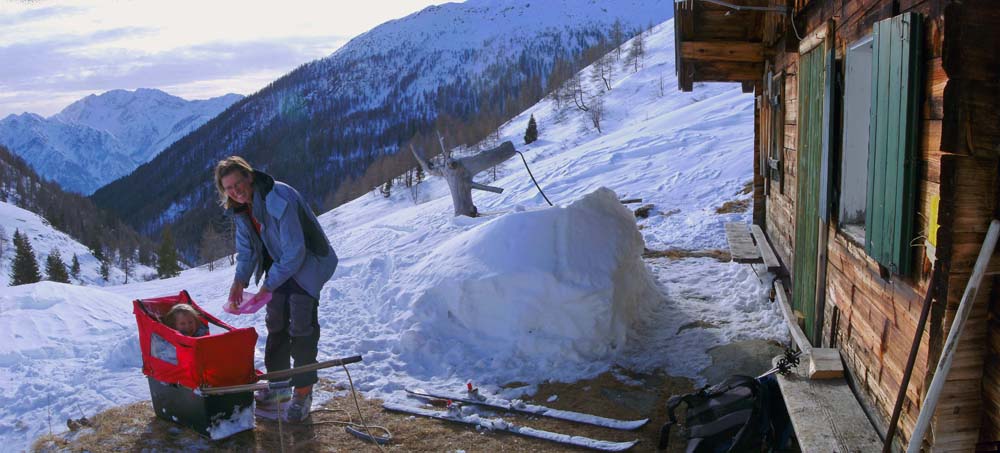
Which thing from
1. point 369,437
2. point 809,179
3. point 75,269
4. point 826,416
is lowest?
point 75,269

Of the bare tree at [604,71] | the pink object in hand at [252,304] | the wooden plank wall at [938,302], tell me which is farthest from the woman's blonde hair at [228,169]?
the bare tree at [604,71]

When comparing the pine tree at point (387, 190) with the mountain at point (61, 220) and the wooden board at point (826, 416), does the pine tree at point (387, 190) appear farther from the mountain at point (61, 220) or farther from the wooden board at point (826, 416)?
the wooden board at point (826, 416)

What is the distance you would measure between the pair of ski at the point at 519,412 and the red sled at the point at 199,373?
1.18m

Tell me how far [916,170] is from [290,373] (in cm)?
351

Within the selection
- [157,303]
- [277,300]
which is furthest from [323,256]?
[157,303]

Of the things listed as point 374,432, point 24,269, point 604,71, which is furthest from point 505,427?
point 24,269

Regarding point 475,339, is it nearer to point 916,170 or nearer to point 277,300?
point 277,300

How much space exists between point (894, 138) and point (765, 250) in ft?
15.4

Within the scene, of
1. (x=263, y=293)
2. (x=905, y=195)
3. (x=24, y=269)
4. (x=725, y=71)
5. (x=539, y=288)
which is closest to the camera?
(x=905, y=195)

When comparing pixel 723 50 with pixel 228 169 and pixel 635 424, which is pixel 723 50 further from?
pixel 228 169

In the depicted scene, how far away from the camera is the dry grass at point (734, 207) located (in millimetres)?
12596

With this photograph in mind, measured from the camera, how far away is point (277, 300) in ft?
14.6

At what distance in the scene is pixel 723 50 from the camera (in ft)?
26.3

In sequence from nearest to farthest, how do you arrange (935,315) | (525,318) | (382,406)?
(935,315) < (382,406) < (525,318)
